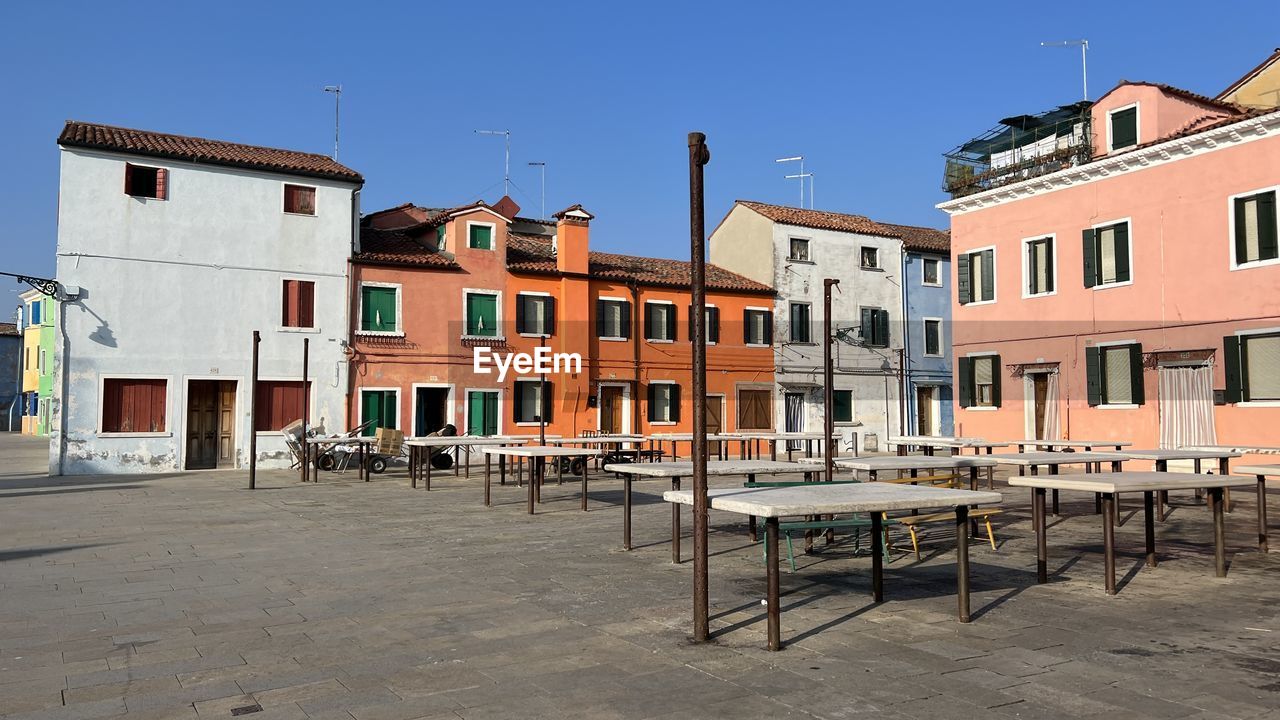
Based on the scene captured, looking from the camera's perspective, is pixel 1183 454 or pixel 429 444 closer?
pixel 1183 454

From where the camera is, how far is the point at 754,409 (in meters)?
32.2

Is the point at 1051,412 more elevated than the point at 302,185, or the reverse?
the point at 302,185

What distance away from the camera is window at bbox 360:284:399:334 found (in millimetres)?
26078

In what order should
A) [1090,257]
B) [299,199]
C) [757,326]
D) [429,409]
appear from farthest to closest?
[757,326] < [429,409] < [299,199] < [1090,257]

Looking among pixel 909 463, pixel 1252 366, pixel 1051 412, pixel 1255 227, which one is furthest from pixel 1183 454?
pixel 1051 412

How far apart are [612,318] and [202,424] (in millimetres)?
12254

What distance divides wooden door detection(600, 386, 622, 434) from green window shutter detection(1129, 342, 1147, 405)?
48.0 feet

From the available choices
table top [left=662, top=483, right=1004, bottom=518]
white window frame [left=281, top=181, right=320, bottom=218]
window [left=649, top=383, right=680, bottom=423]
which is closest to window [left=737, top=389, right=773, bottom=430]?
window [left=649, top=383, right=680, bottom=423]

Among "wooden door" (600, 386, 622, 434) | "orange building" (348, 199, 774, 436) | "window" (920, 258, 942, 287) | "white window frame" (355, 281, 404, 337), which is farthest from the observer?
"window" (920, 258, 942, 287)

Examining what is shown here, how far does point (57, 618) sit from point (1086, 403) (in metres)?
22.1

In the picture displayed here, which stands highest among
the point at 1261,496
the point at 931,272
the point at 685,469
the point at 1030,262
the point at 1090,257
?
the point at 931,272

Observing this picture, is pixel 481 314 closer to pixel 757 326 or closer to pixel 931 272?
pixel 757 326

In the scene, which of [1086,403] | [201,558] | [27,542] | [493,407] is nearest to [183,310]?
[493,407]

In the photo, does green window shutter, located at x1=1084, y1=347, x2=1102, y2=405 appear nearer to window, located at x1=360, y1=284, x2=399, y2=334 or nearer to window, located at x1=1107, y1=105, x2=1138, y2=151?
window, located at x1=1107, y1=105, x2=1138, y2=151
